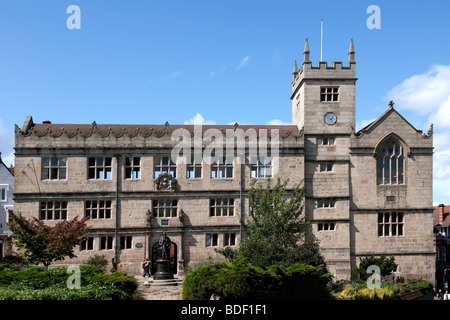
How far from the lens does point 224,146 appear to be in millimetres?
36625

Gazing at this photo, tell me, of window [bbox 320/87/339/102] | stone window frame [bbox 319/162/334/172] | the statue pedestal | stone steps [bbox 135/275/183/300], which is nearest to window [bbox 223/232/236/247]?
stone steps [bbox 135/275/183/300]

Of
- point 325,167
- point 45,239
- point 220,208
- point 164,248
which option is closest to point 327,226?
point 325,167

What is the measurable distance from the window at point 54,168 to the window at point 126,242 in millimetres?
5993

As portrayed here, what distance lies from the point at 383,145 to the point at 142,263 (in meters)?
19.8

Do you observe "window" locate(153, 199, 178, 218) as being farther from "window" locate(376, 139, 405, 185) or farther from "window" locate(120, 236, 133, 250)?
"window" locate(376, 139, 405, 185)

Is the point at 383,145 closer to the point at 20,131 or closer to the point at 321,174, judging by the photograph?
the point at 321,174

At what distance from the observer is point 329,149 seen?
37.8 metres

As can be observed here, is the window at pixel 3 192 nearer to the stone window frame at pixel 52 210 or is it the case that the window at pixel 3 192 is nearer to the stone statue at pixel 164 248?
the stone window frame at pixel 52 210

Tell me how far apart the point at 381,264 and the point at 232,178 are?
12128mm

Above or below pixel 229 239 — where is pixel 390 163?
above

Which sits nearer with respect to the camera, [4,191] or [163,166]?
[163,166]

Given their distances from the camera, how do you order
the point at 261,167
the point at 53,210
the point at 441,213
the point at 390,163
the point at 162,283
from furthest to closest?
1. the point at 441,213
2. the point at 390,163
3. the point at 261,167
4. the point at 53,210
5. the point at 162,283

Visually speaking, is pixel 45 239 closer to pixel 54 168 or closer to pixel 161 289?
pixel 54 168
